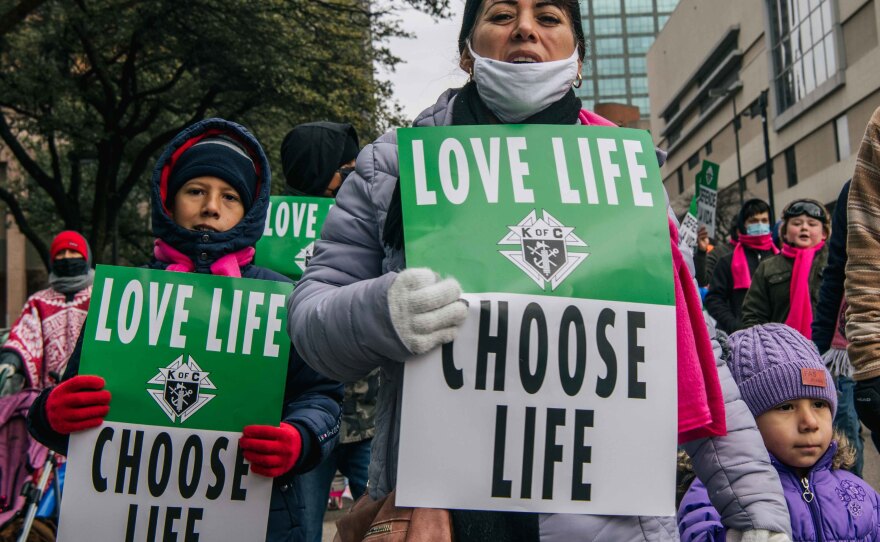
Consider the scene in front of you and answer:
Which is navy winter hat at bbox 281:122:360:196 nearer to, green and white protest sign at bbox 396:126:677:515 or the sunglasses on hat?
green and white protest sign at bbox 396:126:677:515

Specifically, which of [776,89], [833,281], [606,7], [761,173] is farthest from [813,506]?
[606,7]

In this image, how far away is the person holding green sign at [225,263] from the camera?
2.43 meters

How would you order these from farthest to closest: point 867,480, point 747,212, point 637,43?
point 637,43 → point 747,212 → point 867,480

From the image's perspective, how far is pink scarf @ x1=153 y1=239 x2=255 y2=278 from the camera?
107 inches

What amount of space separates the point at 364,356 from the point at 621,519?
0.57 metres

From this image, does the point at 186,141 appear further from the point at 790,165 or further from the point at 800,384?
the point at 790,165

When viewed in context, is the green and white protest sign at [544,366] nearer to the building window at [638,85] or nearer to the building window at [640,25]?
the building window at [638,85]

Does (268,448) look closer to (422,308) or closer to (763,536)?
(422,308)

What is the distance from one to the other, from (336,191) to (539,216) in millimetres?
2509

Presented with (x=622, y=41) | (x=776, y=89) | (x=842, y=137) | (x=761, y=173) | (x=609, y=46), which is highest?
(x=622, y=41)

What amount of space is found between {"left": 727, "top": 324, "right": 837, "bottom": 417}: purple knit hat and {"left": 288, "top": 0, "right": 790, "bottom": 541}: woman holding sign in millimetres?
1179

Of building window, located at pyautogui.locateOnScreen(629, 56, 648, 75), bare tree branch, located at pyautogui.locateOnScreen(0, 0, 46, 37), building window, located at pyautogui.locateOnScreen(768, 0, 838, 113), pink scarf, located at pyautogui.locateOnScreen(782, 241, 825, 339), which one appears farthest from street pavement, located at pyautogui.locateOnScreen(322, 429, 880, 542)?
building window, located at pyautogui.locateOnScreen(629, 56, 648, 75)

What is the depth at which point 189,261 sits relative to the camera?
275 centimetres

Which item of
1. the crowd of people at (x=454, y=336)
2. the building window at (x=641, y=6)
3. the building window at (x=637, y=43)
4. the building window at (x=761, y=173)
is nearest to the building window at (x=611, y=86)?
the building window at (x=637, y=43)
